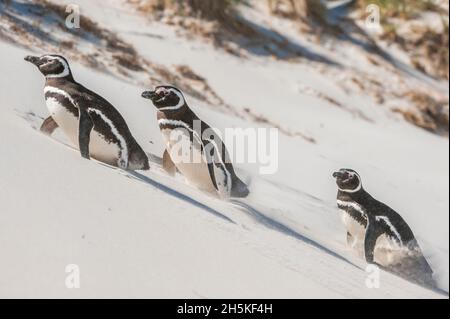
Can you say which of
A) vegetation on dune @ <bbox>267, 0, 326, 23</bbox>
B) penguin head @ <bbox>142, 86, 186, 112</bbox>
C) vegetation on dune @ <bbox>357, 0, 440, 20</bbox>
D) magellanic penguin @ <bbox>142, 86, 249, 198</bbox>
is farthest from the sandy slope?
vegetation on dune @ <bbox>357, 0, 440, 20</bbox>

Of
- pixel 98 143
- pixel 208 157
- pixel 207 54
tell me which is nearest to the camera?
pixel 98 143

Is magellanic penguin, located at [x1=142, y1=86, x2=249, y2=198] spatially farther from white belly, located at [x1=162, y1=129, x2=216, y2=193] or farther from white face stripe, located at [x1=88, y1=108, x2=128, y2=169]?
white face stripe, located at [x1=88, y1=108, x2=128, y2=169]

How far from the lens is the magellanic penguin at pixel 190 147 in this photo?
4.66m

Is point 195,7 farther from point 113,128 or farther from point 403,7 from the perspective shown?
point 113,128

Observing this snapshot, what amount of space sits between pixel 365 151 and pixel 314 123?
2.52ft

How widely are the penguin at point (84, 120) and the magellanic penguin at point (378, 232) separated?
134 centimetres

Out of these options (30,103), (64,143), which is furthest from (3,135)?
(30,103)

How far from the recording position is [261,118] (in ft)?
33.1

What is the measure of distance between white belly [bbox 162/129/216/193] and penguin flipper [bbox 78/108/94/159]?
0.63 m

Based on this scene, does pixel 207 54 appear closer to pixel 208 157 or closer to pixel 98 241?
pixel 208 157

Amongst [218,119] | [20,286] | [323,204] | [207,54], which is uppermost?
[207,54]

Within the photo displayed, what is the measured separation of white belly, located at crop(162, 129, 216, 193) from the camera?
186 inches

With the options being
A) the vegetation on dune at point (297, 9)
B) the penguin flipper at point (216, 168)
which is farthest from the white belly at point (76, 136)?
the vegetation on dune at point (297, 9)

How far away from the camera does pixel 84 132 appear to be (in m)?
4.18
